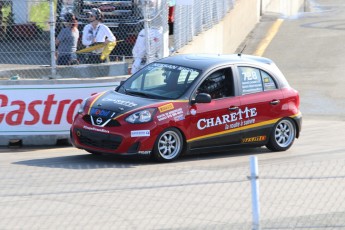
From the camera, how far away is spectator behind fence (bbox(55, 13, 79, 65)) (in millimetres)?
16500

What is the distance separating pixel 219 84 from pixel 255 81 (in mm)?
694

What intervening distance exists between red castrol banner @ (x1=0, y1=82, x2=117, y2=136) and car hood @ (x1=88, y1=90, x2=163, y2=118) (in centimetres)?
149

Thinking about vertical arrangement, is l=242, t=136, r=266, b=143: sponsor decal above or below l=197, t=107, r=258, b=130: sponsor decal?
below

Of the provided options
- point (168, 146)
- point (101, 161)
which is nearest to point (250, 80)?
point (168, 146)

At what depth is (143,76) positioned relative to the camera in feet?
46.7

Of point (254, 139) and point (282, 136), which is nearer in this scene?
point (254, 139)

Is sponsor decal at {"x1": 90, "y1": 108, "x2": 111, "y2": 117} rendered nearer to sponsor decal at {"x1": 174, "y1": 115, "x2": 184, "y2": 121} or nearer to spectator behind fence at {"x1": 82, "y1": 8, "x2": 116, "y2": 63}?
sponsor decal at {"x1": 174, "y1": 115, "x2": 184, "y2": 121}

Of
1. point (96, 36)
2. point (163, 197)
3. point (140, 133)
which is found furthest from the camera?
Result: point (96, 36)

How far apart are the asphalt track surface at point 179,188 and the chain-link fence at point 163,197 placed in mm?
10

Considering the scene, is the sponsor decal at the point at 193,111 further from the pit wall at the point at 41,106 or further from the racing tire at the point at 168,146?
the pit wall at the point at 41,106

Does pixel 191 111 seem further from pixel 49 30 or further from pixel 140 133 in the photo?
pixel 49 30

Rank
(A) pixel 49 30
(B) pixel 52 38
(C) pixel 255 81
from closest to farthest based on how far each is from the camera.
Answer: (C) pixel 255 81
(B) pixel 52 38
(A) pixel 49 30

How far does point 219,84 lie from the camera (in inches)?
550

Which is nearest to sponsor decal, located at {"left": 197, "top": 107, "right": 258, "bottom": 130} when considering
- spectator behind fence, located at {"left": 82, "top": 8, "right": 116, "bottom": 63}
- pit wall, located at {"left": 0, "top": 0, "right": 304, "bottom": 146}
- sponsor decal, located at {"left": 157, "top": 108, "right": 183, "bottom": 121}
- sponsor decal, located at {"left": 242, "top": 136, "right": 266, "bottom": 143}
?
sponsor decal, located at {"left": 242, "top": 136, "right": 266, "bottom": 143}
